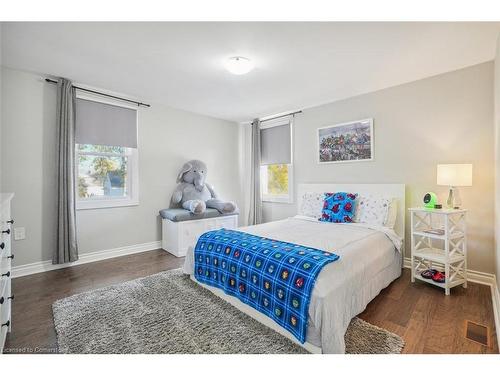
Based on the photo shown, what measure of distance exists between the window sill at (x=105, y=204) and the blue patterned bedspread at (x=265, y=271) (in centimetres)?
171

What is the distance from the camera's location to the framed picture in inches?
130

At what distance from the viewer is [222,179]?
475cm

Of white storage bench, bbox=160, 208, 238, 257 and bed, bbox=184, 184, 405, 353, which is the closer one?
bed, bbox=184, 184, 405, 353

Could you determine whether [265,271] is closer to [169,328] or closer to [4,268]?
[169,328]

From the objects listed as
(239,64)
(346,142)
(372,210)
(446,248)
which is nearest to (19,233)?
(239,64)

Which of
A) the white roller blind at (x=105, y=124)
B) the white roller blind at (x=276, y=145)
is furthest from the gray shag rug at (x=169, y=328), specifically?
the white roller blind at (x=276, y=145)

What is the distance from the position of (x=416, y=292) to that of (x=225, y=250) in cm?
185

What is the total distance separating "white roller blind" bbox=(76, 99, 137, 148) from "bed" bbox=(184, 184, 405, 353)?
202 cm

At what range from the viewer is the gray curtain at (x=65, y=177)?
2824 millimetres

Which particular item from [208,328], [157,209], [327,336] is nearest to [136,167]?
[157,209]

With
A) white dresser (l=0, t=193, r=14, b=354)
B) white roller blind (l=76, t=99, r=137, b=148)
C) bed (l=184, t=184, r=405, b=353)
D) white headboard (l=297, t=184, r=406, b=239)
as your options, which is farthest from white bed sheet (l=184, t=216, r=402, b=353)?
white roller blind (l=76, t=99, r=137, b=148)

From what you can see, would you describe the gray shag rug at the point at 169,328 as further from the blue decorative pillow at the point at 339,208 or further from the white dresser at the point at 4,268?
the blue decorative pillow at the point at 339,208

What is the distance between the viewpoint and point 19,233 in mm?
2705

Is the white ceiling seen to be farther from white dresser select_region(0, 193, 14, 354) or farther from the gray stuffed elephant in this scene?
white dresser select_region(0, 193, 14, 354)
